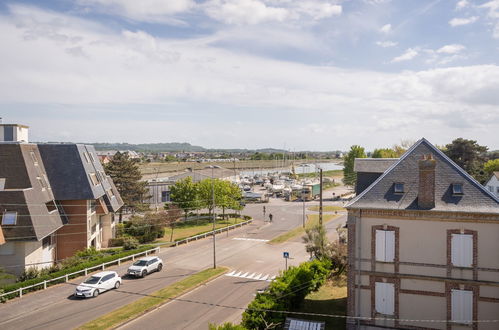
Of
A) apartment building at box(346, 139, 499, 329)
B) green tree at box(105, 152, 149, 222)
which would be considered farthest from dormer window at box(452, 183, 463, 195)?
green tree at box(105, 152, 149, 222)

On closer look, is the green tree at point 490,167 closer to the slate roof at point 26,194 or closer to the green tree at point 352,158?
the green tree at point 352,158

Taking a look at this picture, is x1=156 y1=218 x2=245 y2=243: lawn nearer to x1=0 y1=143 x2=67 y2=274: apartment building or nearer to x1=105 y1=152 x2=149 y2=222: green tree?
x1=105 y1=152 x2=149 y2=222: green tree

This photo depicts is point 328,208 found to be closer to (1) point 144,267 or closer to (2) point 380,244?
(1) point 144,267

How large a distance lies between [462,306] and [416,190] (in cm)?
654

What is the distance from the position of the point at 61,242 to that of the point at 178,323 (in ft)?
68.9

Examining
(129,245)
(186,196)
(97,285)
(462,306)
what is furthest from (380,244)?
(186,196)

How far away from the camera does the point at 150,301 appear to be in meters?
28.1

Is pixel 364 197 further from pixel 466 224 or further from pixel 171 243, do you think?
pixel 171 243

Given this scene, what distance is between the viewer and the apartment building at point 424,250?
21.0 meters

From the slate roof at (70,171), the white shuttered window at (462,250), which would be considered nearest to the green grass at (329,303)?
the white shuttered window at (462,250)

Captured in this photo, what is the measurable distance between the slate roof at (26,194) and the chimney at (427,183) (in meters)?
29.0

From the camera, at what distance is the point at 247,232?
56.6 metres

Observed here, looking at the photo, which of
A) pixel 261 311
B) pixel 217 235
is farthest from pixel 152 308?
pixel 217 235

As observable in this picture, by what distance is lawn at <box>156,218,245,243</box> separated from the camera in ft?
175
